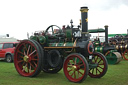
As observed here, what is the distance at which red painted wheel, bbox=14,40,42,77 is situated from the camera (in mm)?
6094

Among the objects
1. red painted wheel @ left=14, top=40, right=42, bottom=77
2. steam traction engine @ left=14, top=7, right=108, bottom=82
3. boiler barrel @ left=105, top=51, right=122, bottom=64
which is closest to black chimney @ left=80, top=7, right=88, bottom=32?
steam traction engine @ left=14, top=7, right=108, bottom=82

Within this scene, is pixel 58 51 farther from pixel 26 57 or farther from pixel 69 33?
pixel 26 57

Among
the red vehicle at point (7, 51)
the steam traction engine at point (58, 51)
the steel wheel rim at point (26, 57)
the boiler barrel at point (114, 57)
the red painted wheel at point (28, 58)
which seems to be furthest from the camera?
the red vehicle at point (7, 51)

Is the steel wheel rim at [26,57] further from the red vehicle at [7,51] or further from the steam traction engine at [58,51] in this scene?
the red vehicle at [7,51]

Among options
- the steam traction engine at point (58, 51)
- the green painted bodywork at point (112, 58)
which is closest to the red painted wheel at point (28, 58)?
the steam traction engine at point (58, 51)

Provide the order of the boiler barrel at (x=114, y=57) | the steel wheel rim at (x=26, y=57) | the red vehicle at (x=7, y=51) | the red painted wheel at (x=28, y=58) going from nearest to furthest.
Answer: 1. the red painted wheel at (x=28, y=58)
2. the steel wheel rim at (x=26, y=57)
3. the boiler barrel at (x=114, y=57)
4. the red vehicle at (x=7, y=51)

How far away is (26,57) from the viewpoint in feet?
21.0

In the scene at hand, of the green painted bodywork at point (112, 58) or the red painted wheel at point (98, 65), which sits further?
the green painted bodywork at point (112, 58)

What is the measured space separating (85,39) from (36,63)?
1966 mm

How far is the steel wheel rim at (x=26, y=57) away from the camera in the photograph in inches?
250

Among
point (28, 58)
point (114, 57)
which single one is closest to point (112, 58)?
point (114, 57)

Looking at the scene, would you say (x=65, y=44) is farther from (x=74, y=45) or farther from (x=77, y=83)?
(x=77, y=83)

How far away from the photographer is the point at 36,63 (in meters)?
6.66

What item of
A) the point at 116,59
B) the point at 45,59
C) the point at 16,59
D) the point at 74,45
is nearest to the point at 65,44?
the point at 74,45
